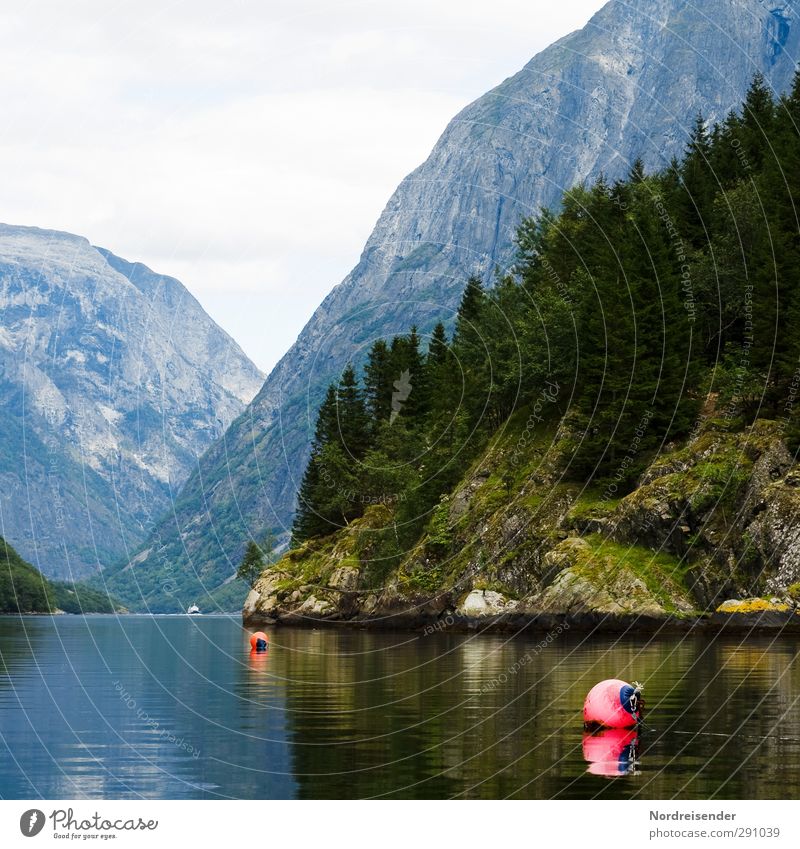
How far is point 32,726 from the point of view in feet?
140

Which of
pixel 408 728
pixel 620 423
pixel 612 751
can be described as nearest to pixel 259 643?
pixel 620 423

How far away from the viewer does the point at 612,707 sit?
124 feet

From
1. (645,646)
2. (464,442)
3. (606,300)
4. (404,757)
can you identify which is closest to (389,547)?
(464,442)

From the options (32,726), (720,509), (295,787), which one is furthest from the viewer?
(720,509)

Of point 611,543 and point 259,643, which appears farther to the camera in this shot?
point 611,543

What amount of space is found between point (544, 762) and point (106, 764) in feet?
38.3

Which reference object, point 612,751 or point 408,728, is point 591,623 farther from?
point 612,751

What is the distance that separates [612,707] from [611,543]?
62901mm

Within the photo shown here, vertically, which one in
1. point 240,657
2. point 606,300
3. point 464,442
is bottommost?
point 240,657

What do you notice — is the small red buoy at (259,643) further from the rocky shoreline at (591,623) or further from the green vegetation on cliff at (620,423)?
the green vegetation on cliff at (620,423)

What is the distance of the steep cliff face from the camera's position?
9006 cm

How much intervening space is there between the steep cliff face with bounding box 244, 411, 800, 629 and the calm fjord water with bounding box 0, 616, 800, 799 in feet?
52.9

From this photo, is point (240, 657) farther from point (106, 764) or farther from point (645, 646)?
point (106, 764)

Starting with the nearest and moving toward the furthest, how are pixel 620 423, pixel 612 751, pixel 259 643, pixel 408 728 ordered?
pixel 612 751 < pixel 408 728 < pixel 259 643 < pixel 620 423
